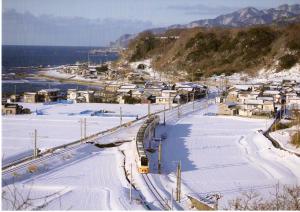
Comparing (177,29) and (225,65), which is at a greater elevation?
(177,29)

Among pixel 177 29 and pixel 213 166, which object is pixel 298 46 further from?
pixel 213 166

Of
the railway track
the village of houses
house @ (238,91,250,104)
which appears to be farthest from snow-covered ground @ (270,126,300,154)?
house @ (238,91,250,104)

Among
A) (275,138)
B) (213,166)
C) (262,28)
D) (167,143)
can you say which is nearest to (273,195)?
(213,166)

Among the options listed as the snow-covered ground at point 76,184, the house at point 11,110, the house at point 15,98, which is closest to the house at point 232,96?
the house at point 11,110

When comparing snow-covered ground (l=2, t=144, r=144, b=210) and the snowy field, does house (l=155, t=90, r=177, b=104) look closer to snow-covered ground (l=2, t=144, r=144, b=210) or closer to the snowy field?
the snowy field

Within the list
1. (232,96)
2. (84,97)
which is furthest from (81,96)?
(232,96)

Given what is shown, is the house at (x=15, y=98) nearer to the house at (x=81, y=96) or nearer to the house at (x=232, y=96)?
the house at (x=81, y=96)
